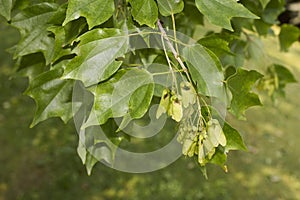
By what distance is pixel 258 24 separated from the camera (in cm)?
138

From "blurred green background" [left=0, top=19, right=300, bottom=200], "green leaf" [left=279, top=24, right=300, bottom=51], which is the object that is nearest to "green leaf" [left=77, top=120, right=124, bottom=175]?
"green leaf" [left=279, top=24, right=300, bottom=51]

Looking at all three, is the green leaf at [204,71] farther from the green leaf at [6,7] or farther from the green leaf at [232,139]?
the green leaf at [6,7]

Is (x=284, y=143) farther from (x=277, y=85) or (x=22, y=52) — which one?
(x=22, y=52)

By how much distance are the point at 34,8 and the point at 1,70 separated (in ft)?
9.59

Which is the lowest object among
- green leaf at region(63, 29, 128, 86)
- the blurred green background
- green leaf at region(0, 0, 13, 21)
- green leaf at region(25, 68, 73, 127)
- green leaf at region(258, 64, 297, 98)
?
the blurred green background

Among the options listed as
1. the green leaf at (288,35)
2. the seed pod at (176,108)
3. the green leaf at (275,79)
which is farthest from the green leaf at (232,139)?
the green leaf at (288,35)

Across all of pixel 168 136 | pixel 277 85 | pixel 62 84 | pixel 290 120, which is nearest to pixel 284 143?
pixel 290 120

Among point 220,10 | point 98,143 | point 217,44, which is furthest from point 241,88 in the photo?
point 98,143

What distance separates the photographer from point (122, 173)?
279 cm

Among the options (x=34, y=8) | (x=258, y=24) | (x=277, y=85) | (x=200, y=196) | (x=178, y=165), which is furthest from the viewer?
(x=178, y=165)

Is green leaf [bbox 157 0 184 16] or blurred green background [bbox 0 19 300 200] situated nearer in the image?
green leaf [bbox 157 0 184 16]

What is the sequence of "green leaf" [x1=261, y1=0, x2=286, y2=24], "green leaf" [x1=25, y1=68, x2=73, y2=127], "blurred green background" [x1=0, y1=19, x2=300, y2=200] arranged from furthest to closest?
"blurred green background" [x1=0, y1=19, x2=300, y2=200] → "green leaf" [x1=261, y1=0, x2=286, y2=24] → "green leaf" [x1=25, y1=68, x2=73, y2=127]

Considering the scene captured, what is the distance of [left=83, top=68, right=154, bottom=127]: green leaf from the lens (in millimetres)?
766

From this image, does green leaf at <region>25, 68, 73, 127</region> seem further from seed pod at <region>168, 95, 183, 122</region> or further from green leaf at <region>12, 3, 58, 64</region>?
seed pod at <region>168, 95, 183, 122</region>
